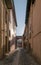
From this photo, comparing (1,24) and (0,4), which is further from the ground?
(0,4)

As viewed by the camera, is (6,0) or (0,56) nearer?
(0,56)

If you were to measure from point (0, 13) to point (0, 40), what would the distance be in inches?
78.6

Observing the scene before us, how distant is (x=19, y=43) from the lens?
5672 cm

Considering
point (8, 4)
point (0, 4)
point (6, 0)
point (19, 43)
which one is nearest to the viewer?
point (0, 4)

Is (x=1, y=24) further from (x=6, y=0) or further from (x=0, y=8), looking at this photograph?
(x=6, y=0)

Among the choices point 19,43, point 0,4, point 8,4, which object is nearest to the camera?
point 0,4

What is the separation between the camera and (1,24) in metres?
13.5

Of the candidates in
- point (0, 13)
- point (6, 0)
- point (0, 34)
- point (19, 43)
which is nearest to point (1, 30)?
point (0, 34)

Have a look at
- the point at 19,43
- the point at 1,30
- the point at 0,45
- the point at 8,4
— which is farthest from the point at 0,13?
the point at 19,43

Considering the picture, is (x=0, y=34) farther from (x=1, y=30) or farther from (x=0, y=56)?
(x=0, y=56)

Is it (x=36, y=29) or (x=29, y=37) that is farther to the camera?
(x=29, y=37)

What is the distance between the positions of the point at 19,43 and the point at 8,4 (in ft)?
127

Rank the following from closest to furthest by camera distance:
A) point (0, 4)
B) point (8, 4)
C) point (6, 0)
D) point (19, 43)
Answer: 1. point (0, 4)
2. point (6, 0)
3. point (8, 4)
4. point (19, 43)

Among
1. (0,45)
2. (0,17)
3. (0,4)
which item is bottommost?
(0,45)
